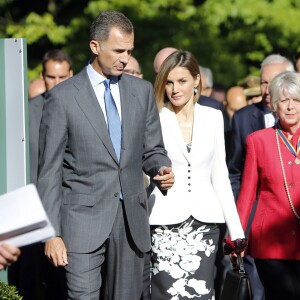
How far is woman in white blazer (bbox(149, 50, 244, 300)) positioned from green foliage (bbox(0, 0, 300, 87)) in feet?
30.4

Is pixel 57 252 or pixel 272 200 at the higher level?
pixel 272 200

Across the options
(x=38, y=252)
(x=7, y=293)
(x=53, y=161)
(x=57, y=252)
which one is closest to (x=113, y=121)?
(x=53, y=161)

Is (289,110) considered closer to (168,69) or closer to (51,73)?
(168,69)

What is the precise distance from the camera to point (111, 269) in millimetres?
7344

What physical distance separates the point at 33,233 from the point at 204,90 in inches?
282

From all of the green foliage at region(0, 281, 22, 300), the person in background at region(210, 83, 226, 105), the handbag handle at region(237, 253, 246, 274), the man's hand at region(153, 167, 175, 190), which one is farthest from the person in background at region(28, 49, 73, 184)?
the person in background at region(210, 83, 226, 105)

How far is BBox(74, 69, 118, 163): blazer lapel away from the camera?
7.11 meters

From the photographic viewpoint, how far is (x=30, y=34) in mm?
18484

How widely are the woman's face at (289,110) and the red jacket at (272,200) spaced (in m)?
0.14

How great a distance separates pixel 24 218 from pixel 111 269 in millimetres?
2559

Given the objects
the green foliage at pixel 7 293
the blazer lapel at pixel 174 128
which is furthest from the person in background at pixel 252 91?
the green foliage at pixel 7 293

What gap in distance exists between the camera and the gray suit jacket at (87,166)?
7.07 metres

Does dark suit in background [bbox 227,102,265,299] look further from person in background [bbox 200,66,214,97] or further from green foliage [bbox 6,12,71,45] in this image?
green foliage [bbox 6,12,71,45]

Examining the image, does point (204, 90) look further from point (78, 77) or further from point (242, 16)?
point (242, 16)
